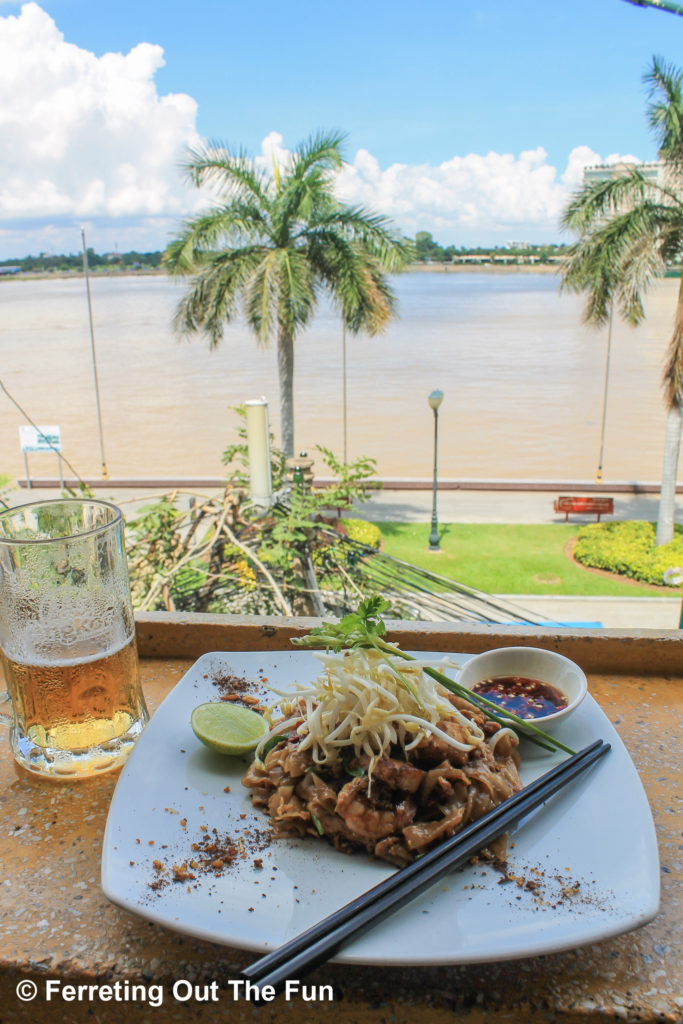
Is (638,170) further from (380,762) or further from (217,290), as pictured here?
(380,762)

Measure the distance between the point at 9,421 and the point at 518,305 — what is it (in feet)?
329

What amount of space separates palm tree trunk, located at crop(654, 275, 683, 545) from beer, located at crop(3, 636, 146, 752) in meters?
15.9

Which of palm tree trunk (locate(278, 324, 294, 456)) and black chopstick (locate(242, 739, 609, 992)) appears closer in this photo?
black chopstick (locate(242, 739, 609, 992))

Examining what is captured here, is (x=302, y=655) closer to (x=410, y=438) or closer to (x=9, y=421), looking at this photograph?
(x=410, y=438)

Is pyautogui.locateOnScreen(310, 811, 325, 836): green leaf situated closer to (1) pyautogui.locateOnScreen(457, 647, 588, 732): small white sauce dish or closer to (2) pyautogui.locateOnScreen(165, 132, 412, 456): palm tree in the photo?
(1) pyautogui.locateOnScreen(457, 647, 588, 732): small white sauce dish

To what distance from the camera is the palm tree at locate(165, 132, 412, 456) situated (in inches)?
626

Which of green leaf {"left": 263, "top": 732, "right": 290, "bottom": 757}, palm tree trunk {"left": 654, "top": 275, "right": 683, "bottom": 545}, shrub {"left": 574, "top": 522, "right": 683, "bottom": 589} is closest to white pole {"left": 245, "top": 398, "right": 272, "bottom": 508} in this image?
green leaf {"left": 263, "top": 732, "right": 290, "bottom": 757}

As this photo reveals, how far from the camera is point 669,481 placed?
17078 millimetres

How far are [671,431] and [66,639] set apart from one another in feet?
58.1

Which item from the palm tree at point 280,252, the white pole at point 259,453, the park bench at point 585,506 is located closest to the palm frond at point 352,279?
the palm tree at point 280,252

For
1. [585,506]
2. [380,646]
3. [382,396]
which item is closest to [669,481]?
[585,506]

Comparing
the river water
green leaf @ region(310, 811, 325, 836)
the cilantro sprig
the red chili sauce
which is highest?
the cilantro sprig

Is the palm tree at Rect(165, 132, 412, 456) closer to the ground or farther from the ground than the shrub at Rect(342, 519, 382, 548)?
farther from the ground

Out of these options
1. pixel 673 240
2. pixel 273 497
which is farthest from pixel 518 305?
pixel 273 497
